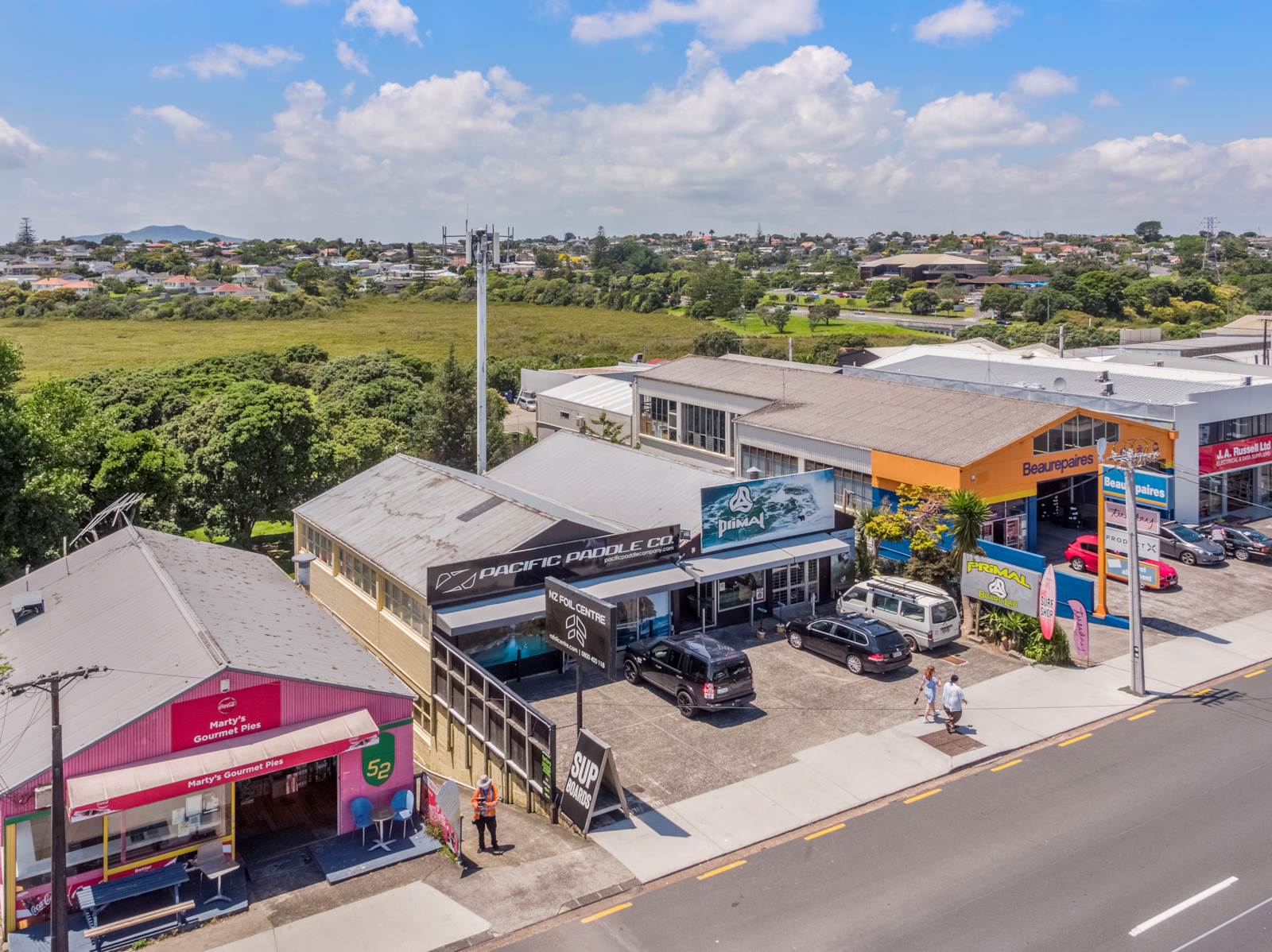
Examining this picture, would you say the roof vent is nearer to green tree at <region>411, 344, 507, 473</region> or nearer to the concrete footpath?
the concrete footpath

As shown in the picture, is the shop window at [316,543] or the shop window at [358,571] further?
the shop window at [316,543]

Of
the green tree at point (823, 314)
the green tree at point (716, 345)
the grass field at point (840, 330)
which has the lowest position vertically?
the green tree at point (716, 345)

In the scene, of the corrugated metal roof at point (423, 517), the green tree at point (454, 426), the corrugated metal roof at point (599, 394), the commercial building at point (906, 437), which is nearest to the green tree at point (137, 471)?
the corrugated metal roof at point (423, 517)

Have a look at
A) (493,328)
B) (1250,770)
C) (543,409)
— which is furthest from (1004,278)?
(1250,770)

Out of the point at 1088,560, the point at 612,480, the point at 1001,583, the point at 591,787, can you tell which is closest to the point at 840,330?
the point at 1088,560

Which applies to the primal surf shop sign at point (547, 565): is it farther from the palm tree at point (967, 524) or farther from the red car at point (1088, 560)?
the red car at point (1088, 560)

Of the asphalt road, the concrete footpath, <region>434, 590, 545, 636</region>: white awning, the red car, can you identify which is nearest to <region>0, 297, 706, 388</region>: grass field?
<region>434, 590, 545, 636</region>: white awning
